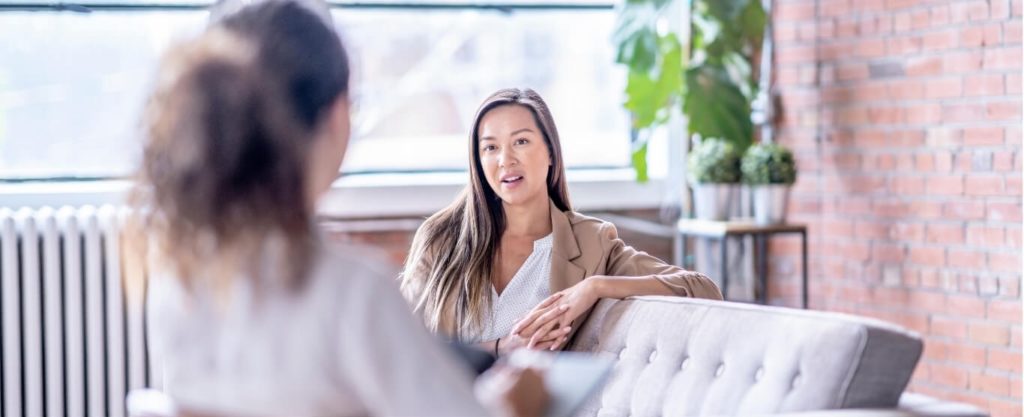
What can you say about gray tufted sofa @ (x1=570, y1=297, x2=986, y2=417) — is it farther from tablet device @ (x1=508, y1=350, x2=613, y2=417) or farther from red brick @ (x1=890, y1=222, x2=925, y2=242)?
red brick @ (x1=890, y1=222, x2=925, y2=242)

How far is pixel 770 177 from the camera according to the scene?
4422 mm

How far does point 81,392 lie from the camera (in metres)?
4.26

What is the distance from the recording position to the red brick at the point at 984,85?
3.77m

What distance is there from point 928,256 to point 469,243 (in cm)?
184

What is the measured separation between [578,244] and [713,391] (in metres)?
0.76

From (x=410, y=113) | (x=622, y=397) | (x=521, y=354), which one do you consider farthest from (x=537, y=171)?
(x=410, y=113)

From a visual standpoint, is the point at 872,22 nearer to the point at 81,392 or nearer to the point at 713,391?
the point at 713,391

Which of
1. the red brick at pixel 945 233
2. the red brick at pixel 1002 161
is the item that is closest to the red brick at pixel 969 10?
the red brick at pixel 1002 161

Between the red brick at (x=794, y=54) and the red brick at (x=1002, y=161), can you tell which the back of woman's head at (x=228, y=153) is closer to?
the red brick at (x=1002, y=161)

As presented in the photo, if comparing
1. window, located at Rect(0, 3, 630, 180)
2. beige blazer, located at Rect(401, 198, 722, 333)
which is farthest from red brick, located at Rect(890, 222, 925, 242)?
beige blazer, located at Rect(401, 198, 722, 333)

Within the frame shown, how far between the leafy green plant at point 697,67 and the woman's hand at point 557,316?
198 cm

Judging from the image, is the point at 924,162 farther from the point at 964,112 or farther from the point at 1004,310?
the point at 1004,310

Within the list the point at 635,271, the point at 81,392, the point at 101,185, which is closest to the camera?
the point at 635,271

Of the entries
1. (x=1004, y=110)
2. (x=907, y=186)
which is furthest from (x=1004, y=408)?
(x=1004, y=110)
